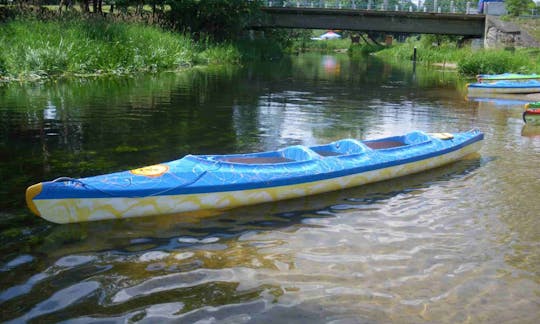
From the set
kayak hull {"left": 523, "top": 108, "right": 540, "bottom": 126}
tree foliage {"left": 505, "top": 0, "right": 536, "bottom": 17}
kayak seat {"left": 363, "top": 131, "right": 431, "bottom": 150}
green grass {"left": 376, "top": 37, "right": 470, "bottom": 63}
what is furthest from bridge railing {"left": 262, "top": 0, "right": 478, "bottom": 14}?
kayak seat {"left": 363, "top": 131, "right": 431, "bottom": 150}

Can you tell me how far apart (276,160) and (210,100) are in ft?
28.1

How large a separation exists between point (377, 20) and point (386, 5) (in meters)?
1.34

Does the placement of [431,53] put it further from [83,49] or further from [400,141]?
[400,141]

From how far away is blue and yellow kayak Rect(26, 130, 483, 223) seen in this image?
5.33 metres

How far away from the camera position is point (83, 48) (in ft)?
62.7

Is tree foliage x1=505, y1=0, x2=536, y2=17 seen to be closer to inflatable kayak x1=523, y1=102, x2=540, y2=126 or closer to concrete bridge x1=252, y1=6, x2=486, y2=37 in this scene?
concrete bridge x1=252, y1=6, x2=486, y2=37

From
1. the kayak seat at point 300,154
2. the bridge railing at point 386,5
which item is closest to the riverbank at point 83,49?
the kayak seat at point 300,154

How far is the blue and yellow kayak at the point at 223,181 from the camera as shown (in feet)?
17.5

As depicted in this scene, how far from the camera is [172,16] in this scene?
34531mm

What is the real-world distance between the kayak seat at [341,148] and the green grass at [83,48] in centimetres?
1246

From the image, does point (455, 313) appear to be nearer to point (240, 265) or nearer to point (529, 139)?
point (240, 265)

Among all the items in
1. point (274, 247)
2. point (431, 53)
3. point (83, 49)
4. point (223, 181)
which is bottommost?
point (274, 247)

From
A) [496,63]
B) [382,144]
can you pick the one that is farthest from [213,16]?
[382,144]

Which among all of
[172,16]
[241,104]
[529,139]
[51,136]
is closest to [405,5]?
[172,16]
